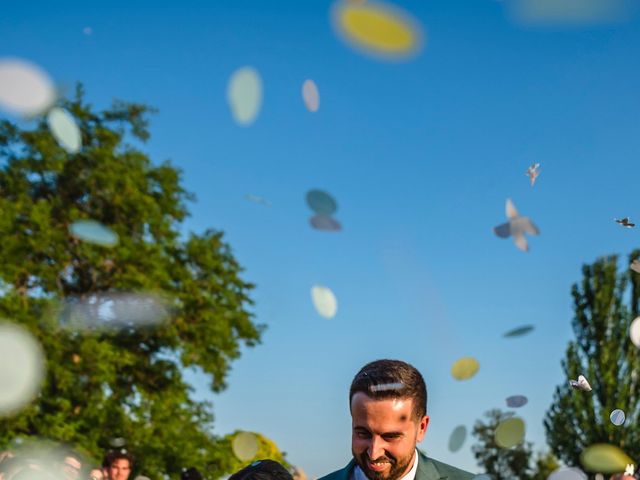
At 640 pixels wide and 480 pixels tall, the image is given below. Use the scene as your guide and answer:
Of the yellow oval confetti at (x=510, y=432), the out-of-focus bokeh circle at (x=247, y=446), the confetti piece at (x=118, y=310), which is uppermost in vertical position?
the confetti piece at (x=118, y=310)

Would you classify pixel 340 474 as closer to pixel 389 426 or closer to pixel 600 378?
pixel 389 426

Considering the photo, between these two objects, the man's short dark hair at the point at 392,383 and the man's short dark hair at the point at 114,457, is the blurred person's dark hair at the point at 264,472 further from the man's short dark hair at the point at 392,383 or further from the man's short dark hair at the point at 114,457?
the man's short dark hair at the point at 114,457

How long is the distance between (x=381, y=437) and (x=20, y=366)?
1708cm

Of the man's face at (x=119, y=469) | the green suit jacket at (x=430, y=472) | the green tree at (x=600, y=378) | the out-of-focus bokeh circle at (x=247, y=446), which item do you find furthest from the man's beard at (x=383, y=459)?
the green tree at (x=600, y=378)

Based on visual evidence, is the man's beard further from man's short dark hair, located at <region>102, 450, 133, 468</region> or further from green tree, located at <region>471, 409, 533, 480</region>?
green tree, located at <region>471, 409, 533, 480</region>

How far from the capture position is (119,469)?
24.6 feet

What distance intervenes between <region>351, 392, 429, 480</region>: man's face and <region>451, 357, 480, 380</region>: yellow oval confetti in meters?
0.90

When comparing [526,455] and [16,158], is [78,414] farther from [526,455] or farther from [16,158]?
[526,455]

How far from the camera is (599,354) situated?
29.2m

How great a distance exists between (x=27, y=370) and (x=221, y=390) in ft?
16.9

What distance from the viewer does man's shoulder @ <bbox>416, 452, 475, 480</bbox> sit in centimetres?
378

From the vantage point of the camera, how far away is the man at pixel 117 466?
295 inches

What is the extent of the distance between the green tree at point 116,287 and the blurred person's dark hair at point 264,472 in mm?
15797

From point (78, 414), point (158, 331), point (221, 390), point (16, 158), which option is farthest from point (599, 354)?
point (16, 158)
